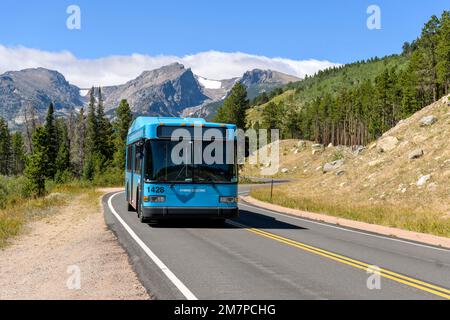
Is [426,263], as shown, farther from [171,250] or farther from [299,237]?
[171,250]

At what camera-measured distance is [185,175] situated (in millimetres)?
15344

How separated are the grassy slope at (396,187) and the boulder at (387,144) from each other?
409 mm

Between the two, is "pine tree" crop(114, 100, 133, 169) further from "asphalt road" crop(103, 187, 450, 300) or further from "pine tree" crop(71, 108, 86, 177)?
"asphalt road" crop(103, 187, 450, 300)

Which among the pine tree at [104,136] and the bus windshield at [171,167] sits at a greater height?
the pine tree at [104,136]

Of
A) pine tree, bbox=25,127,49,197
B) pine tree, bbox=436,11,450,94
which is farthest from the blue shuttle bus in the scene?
pine tree, bbox=436,11,450,94

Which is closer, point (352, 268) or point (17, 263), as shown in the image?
point (352, 268)

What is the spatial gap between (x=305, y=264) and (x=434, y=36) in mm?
74593

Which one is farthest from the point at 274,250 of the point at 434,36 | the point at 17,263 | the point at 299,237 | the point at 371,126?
the point at 371,126

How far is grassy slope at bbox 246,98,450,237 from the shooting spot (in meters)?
23.5

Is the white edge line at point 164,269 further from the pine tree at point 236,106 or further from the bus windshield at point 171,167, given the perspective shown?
the pine tree at point 236,106

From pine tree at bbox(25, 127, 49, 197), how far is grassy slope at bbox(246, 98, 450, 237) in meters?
42.4

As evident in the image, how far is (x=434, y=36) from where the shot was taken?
75.2 m

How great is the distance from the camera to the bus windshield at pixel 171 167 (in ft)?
50.1

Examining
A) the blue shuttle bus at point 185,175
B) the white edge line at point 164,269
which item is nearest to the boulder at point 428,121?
the blue shuttle bus at point 185,175
